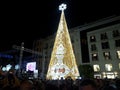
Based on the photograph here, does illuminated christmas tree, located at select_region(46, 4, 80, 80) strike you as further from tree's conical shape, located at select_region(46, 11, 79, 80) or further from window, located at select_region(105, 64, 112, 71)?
window, located at select_region(105, 64, 112, 71)

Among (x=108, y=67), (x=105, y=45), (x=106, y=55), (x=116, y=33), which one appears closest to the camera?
(x=108, y=67)

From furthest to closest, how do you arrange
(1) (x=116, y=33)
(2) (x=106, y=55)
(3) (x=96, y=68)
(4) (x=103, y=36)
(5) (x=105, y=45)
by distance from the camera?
(4) (x=103, y=36) → (5) (x=105, y=45) → (3) (x=96, y=68) → (2) (x=106, y=55) → (1) (x=116, y=33)

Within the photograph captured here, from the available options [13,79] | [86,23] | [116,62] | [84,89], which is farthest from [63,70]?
[86,23]

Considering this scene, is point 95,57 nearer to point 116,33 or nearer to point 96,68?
point 96,68

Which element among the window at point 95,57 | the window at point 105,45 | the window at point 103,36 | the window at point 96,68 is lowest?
the window at point 96,68

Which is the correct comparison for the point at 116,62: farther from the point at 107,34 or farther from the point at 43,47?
the point at 43,47

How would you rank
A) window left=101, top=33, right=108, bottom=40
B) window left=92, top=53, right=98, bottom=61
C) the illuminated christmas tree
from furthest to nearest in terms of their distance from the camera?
window left=92, top=53, right=98, bottom=61, window left=101, top=33, right=108, bottom=40, the illuminated christmas tree

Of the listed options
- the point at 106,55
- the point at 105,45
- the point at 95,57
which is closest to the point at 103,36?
the point at 105,45

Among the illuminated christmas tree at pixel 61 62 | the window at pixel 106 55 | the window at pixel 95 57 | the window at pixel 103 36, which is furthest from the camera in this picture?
the window at pixel 95 57

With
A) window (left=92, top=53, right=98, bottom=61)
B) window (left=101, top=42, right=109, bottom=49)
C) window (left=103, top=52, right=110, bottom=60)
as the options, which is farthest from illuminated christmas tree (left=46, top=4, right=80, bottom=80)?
window (left=101, top=42, right=109, bottom=49)

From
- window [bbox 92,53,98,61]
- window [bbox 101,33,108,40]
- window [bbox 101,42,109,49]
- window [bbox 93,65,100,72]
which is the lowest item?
window [bbox 93,65,100,72]

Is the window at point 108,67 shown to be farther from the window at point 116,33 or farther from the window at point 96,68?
the window at point 116,33

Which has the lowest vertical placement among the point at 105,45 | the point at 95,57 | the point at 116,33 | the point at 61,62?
the point at 61,62

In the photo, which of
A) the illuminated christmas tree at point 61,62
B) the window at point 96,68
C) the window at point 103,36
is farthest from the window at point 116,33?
the illuminated christmas tree at point 61,62
